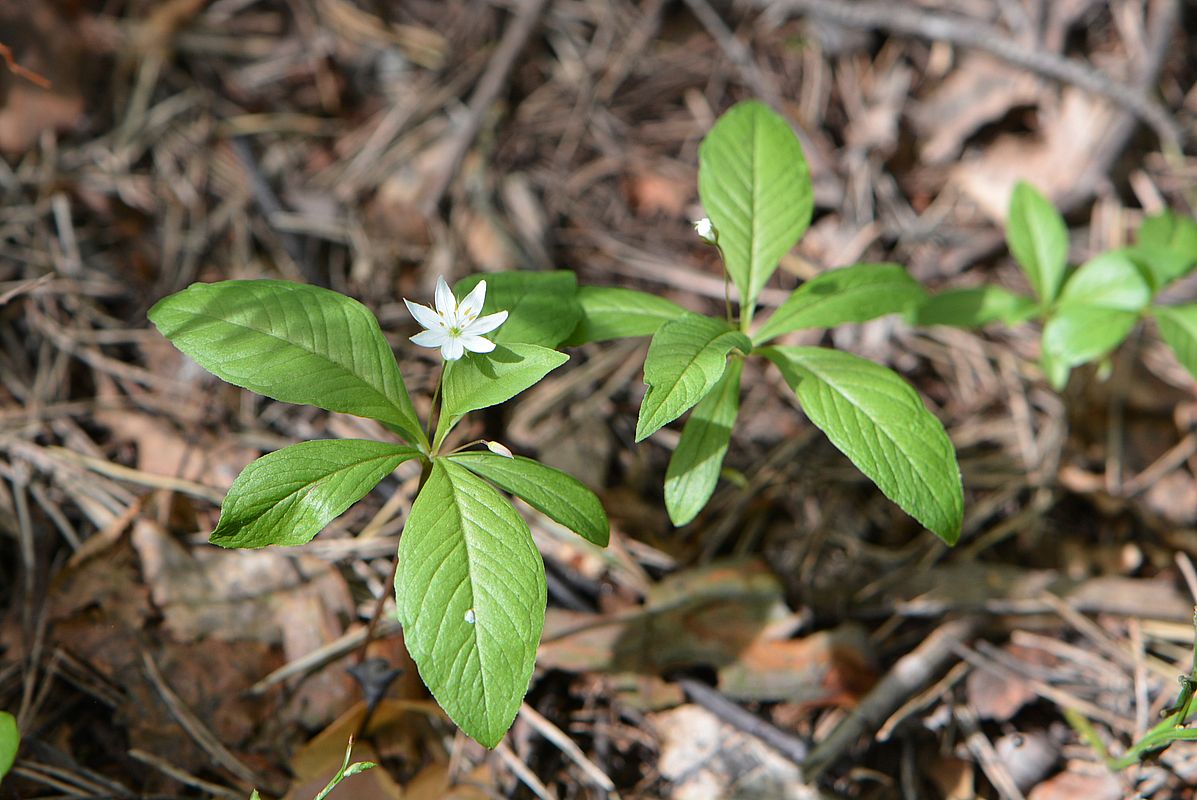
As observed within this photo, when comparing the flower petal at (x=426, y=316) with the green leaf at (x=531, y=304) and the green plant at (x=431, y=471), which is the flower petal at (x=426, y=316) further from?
the green leaf at (x=531, y=304)

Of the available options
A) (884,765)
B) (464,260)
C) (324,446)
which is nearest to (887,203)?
(464,260)

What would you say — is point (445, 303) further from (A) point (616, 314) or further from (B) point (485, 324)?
(A) point (616, 314)

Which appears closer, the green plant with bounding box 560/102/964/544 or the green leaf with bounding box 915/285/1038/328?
the green plant with bounding box 560/102/964/544

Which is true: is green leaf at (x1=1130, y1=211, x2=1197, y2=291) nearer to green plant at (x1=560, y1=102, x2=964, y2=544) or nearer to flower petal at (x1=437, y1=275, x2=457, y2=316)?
green plant at (x1=560, y1=102, x2=964, y2=544)

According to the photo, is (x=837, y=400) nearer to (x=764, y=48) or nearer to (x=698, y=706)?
(x=698, y=706)

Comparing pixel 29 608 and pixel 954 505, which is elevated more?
pixel 954 505

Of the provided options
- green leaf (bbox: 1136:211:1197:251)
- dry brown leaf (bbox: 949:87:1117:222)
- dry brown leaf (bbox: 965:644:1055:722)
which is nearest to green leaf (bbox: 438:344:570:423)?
dry brown leaf (bbox: 965:644:1055:722)

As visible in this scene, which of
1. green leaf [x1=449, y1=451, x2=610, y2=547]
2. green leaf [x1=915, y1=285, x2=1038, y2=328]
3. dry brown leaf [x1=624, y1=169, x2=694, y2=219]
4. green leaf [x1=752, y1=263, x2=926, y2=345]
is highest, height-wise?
green leaf [x1=752, y1=263, x2=926, y2=345]
